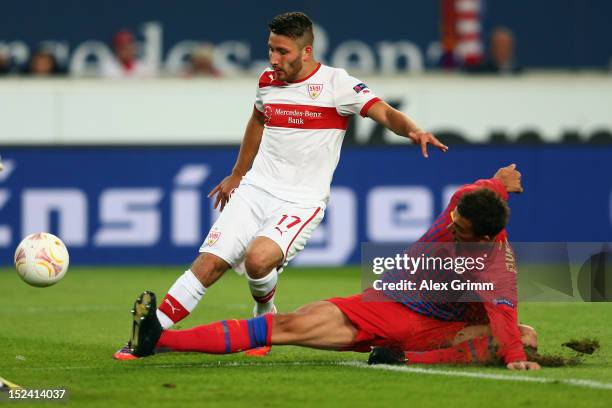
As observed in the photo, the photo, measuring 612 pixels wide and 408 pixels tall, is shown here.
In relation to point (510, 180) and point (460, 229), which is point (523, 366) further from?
point (510, 180)

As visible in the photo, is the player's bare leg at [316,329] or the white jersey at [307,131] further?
the white jersey at [307,131]

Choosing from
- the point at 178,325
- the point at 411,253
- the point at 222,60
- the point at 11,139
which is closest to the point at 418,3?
the point at 222,60

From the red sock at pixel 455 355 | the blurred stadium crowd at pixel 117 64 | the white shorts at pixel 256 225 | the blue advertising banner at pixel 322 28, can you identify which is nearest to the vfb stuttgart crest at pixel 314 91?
the white shorts at pixel 256 225

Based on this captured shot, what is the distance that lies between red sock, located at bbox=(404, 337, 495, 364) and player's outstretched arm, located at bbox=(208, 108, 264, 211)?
6.53 ft

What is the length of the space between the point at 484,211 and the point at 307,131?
5.86ft

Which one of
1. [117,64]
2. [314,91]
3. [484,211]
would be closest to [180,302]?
[314,91]

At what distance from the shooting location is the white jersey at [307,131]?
8.88 metres

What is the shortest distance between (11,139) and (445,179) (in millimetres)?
5601

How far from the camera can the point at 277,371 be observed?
7.84m

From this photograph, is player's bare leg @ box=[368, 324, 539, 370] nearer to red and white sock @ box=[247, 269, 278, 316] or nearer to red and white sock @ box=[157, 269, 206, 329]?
red and white sock @ box=[247, 269, 278, 316]

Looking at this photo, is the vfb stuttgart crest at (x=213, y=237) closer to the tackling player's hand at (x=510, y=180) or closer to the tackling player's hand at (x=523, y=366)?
the tackling player's hand at (x=510, y=180)

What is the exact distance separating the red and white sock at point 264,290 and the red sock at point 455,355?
1.11 metres

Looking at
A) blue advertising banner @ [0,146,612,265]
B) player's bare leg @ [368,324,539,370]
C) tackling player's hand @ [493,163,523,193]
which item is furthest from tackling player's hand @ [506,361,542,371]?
blue advertising banner @ [0,146,612,265]

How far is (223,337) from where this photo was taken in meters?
7.86
